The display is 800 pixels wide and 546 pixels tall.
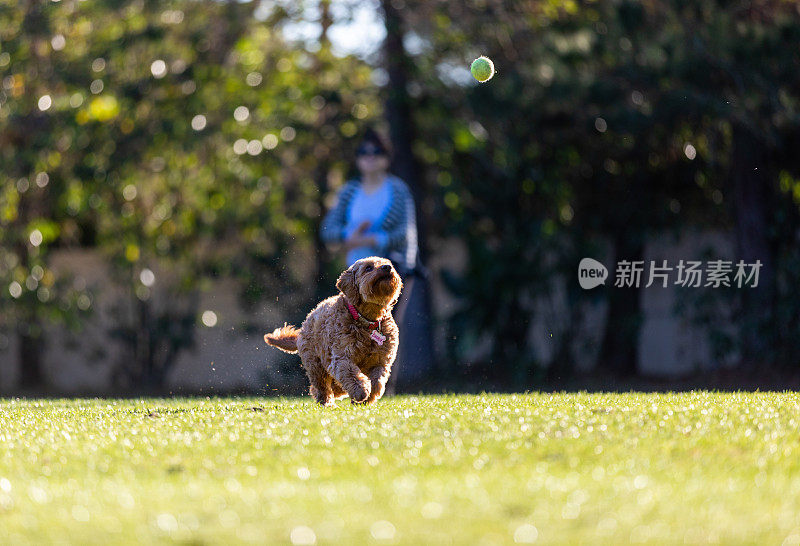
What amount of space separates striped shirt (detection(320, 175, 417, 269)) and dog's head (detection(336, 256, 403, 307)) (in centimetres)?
158

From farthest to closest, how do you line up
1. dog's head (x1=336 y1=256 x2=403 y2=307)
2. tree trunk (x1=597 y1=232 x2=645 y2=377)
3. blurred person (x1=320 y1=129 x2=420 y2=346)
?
tree trunk (x1=597 y1=232 x2=645 y2=377)
blurred person (x1=320 y1=129 x2=420 y2=346)
dog's head (x1=336 y1=256 x2=403 y2=307)

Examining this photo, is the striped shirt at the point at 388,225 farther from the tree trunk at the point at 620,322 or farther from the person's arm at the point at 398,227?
the tree trunk at the point at 620,322

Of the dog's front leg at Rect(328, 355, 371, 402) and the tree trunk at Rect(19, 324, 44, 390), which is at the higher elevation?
the dog's front leg at Rect(328, 355, 371, 402)

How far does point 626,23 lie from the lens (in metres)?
13.0

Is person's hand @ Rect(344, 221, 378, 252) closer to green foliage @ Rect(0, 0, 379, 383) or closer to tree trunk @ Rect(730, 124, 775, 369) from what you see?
tree trunk @ Rect(730, 124, 775, 369)

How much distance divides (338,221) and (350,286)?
2.17 meters

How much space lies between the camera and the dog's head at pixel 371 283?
286 inches

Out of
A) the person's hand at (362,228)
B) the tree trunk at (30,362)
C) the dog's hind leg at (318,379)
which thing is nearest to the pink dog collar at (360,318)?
the dog's hind leg at (318,379)

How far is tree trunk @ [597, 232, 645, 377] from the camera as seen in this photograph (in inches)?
583

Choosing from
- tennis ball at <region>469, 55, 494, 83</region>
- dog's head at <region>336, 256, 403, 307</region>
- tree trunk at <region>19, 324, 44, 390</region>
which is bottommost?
tree trunk at <region>19, 324, 44, 390</region>

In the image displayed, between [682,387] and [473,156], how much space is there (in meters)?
4.05

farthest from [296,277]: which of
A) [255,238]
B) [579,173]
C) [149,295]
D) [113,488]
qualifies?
[113,488]

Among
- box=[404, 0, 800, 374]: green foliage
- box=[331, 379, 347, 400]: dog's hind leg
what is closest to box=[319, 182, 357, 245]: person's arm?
box=[331, 379, 347, 400]: dog's hind leg

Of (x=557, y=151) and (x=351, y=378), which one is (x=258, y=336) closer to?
(x=557, y=151)
